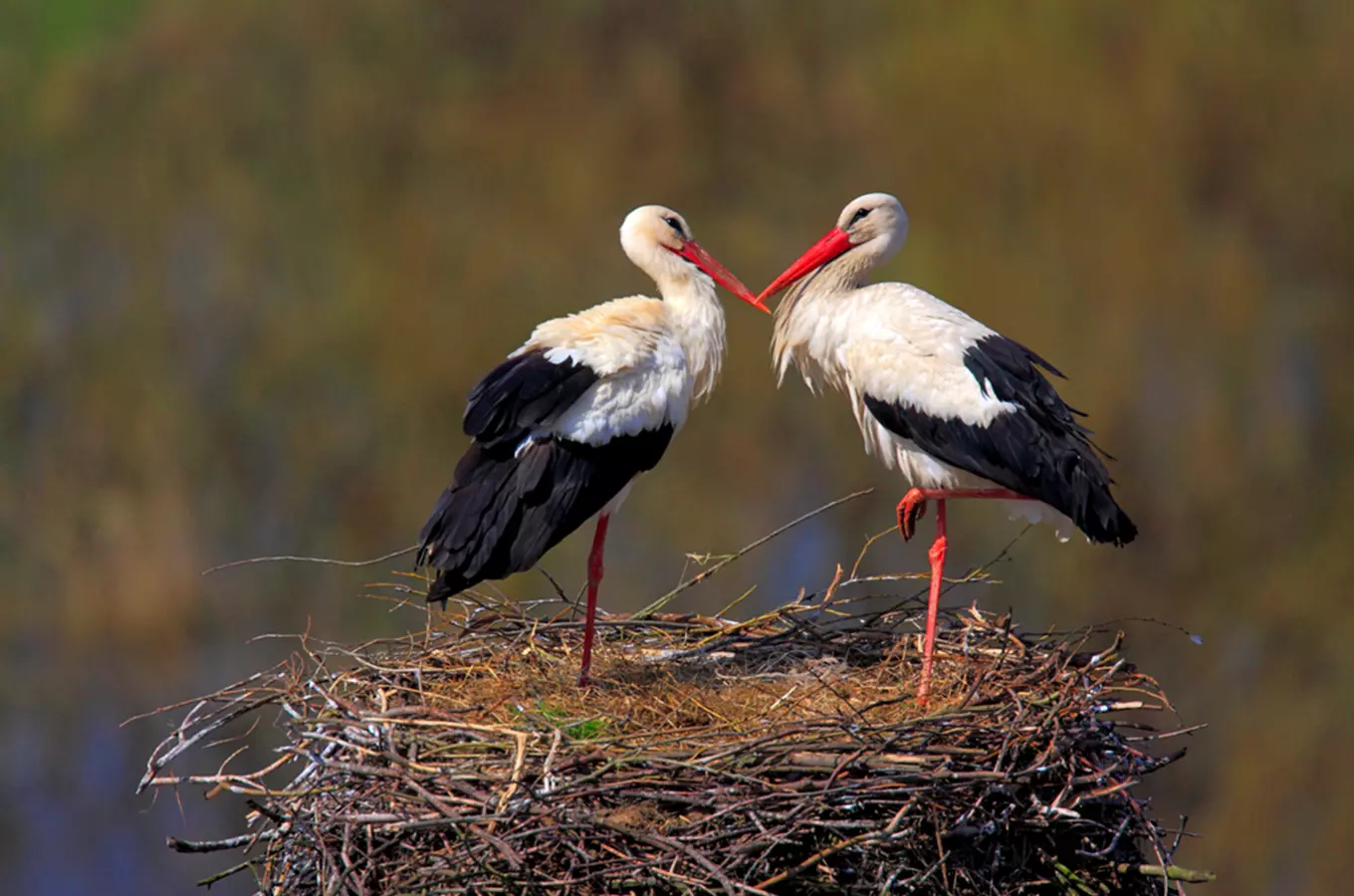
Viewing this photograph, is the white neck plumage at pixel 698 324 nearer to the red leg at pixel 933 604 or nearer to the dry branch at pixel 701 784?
the red leg at pixel 933 604

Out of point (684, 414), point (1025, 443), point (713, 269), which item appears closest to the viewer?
point (1025, 443)

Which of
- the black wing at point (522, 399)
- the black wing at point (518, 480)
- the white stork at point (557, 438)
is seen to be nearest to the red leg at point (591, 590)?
the white stork at point (557, 438)

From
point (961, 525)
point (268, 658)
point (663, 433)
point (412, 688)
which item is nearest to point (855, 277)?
point (663, 433)

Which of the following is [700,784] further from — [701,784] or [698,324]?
[698,324]

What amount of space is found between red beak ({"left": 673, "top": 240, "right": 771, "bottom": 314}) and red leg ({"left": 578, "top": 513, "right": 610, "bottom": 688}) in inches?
26.8

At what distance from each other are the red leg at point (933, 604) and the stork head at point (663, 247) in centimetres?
69

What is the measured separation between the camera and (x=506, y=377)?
3391mm

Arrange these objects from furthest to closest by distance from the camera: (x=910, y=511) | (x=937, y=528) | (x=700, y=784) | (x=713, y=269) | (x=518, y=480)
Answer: (x=713, y=269), (x=910, y=511), (x=937, y=528), (x=518, y=480), (x=700, y=784)

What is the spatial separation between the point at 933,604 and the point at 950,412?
0.45m

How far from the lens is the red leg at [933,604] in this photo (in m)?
3.45

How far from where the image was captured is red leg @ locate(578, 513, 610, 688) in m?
3.57

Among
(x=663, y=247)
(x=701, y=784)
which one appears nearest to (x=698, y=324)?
(x=663, y=247)

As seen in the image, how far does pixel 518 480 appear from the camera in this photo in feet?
10.9

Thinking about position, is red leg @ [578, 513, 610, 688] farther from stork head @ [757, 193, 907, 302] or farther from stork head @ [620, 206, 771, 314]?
stork head @ [757, 193, 907, 302]
